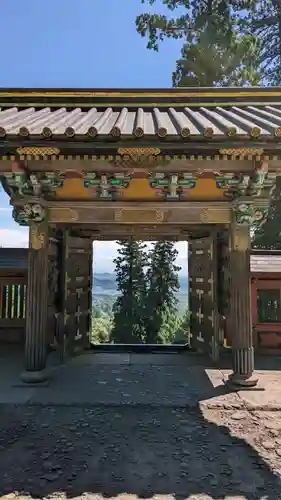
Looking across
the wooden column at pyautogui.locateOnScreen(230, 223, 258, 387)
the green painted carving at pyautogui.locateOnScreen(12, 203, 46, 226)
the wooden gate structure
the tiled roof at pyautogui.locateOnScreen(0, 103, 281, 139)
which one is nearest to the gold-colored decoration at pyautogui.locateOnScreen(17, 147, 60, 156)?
the wooden gate structure

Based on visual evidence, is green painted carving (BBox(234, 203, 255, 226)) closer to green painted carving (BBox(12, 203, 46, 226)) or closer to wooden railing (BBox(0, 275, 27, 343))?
green painted carving (BBox(12, 203, 46, 226))

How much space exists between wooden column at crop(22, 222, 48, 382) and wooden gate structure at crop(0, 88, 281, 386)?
1cm

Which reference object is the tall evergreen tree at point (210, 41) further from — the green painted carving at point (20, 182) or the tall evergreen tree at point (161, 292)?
the green painted carving at point (20, 182)

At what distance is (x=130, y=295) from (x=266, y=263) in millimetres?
7929

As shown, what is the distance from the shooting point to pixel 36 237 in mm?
4691

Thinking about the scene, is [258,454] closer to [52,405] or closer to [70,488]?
[70,488]

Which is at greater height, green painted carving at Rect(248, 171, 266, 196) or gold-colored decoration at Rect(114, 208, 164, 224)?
green painted carving at Rect(248, 171, 266, 196)

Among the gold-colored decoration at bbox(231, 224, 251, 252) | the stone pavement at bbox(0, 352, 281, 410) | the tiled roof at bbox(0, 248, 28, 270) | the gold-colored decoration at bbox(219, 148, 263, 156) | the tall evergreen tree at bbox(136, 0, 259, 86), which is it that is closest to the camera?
the gold-colored decoration at bbox(219, 148, 263, 156)

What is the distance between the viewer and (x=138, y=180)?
4742 millimetres

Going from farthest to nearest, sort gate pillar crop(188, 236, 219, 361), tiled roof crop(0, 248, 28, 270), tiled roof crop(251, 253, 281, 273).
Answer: tiled roof crop(0, 248, 28, 270) → tiled roof crop(251, 253, 281, 273) → gate pillar crop(188, 236, 219, 361)

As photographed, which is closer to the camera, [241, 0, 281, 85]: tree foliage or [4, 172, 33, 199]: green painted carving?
[4, 172, 33, 199]: green painted carving

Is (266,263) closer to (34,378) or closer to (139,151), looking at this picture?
(139,151)

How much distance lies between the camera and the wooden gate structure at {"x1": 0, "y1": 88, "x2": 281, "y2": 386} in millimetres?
3734

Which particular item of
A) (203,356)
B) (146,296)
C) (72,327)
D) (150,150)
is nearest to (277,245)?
(146,296)
